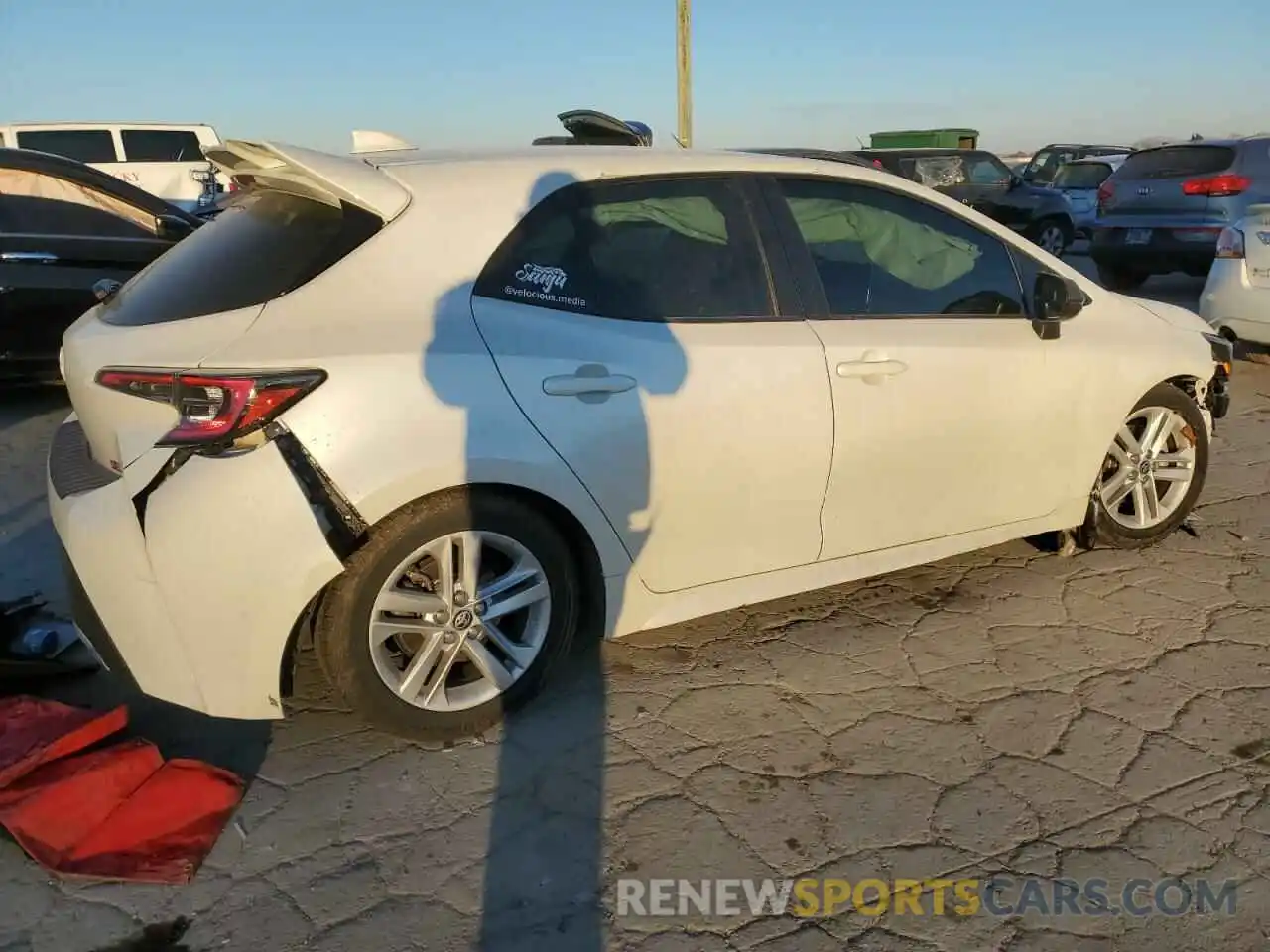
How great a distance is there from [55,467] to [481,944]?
6.20 feet

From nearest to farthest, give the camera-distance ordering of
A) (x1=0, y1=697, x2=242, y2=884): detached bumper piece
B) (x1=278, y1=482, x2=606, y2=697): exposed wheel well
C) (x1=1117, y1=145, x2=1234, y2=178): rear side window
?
(x1=0, y1=697, x2=242, y2=884): detached bumper piece, (x1=278, y1=482, x2=606, y2=697): exposed wheel well, (x1=1117, y1=145, x2=1234, y2=178): rear side window

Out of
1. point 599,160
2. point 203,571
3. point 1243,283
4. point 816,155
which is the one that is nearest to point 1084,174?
point 816,155

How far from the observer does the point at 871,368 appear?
3.47 metres

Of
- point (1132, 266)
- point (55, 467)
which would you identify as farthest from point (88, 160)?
point (55, 467)

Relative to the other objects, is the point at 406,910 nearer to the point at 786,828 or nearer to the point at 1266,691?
the point at 786,828

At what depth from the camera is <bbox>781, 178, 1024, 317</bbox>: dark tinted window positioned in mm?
3549

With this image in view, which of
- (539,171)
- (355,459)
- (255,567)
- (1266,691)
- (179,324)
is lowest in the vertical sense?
(1266,691)

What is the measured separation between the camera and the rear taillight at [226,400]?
8.64ft

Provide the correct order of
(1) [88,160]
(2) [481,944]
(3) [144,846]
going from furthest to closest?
(1) [88,160], (3) [144,846], (2) [481,944]

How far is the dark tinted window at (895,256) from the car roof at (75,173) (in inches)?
204

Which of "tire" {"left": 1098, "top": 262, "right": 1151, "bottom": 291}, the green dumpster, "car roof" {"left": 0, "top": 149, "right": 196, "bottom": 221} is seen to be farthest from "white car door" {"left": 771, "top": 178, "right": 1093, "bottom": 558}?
the green dumpster

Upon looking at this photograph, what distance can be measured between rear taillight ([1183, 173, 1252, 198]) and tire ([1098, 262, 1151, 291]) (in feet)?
3.74

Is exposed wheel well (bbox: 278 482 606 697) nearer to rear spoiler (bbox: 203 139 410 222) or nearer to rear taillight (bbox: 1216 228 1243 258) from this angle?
rear spoiler (bbox: 203 139 410 222)

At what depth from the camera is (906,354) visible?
3545mm
